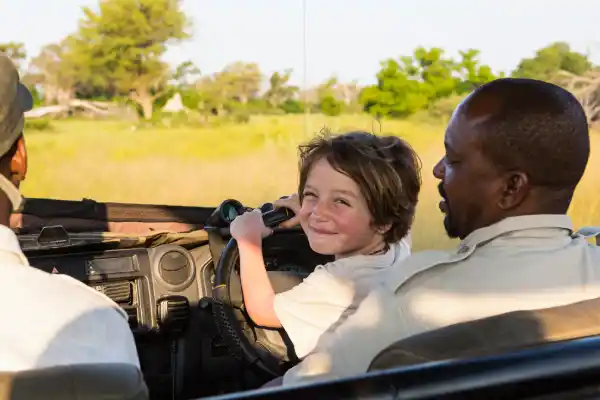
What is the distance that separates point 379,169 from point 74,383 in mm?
1296

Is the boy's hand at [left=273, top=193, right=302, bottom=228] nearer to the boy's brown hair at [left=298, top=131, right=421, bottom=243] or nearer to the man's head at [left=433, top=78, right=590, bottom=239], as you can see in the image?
the boy's brown hair at [left=298, top=131, right=421, bottom=243]

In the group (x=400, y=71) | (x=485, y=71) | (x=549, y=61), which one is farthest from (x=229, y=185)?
(x=549, y=61)

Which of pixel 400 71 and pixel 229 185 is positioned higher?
pixel 400 71

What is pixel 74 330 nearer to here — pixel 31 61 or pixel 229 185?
pixel 229 185

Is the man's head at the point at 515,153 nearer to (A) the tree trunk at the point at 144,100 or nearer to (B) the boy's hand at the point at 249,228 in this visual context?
(B) the boy's hand at the point at 249,228

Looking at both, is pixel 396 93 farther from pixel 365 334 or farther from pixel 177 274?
pixel 365 334

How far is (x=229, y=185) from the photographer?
1168 cm

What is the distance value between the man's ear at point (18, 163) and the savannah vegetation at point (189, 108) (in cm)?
749

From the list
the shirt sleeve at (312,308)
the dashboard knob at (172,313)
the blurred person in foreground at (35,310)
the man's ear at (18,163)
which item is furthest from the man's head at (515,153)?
the dashboard knob at (172,313)

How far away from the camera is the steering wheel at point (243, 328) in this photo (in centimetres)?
262

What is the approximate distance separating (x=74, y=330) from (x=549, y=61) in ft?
34.1

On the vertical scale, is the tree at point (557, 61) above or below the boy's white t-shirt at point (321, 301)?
above

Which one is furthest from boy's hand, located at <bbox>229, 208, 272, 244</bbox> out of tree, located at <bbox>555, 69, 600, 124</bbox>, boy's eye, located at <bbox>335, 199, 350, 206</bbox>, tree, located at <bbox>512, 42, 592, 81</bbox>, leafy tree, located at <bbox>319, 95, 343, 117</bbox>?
tree, located at <bbox>512, 42, 592, 81</bbox>

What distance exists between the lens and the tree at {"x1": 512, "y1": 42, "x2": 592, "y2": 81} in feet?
35.4
